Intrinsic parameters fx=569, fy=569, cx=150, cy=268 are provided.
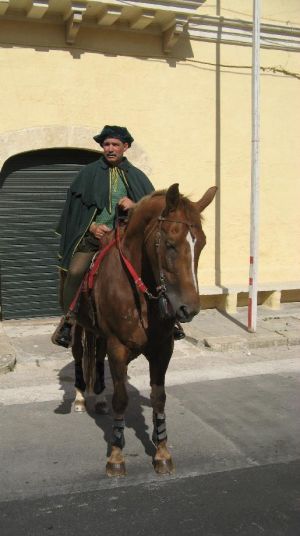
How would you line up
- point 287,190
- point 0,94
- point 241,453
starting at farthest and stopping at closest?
point 287,190 → point 0,94 → point 241,453

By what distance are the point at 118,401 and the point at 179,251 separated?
1300 millimetres

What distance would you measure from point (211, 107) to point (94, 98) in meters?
2.08

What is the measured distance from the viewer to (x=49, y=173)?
30.3ft

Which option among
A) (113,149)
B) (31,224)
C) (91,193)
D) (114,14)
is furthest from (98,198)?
(114,14)

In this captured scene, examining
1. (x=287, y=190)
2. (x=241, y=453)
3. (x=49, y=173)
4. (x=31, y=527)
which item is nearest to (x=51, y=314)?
(x=49, y=173)

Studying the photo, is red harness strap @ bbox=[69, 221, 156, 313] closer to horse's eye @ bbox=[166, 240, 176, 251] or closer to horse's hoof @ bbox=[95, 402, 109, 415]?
horse's eye @ bbox=[166, 240, 176, 251]

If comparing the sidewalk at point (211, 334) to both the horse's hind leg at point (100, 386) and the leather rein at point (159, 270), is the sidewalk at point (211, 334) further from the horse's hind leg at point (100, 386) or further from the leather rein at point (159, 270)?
the leather rein at point (159, 270)

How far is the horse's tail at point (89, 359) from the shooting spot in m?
5.25

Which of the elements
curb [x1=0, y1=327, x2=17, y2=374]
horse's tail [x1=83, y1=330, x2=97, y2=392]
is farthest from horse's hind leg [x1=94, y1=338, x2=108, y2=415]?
curb [x1=0, y1=327, x2=17, y2=374]

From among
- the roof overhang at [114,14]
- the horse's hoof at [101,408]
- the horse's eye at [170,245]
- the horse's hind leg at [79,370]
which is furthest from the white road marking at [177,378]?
the roof overhang at [114,14]

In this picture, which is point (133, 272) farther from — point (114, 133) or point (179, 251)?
point (114, 133)

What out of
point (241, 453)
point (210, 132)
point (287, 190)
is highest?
point (210, 132)

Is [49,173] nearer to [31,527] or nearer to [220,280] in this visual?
[220,280]

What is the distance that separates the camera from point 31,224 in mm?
9195
